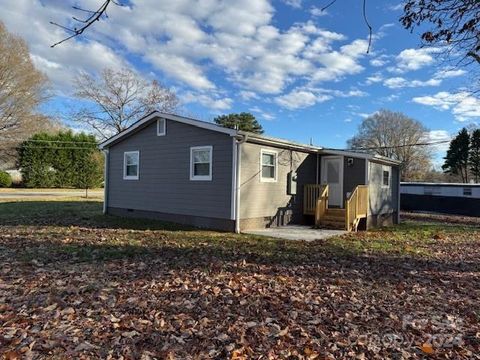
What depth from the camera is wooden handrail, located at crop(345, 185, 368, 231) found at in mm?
12172

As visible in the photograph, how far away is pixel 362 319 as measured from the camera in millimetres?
4152

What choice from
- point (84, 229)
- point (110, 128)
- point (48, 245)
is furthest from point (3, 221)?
point (110, 128)

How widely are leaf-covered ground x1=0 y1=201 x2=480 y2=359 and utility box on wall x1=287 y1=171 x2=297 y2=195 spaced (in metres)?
4.65

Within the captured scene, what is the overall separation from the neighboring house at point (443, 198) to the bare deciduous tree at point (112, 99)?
2356 cm

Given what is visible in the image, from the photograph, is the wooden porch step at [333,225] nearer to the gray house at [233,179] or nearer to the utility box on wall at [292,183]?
the gray house at [233,179]

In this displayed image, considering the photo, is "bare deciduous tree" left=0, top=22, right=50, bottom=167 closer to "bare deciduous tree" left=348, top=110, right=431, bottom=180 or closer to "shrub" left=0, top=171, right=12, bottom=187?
"shrub" left=0, top=171, right=12, bottom=187

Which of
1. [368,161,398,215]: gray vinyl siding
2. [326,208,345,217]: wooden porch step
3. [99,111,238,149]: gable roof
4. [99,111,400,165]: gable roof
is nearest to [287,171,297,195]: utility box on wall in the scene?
[99,111,400,165]: gable roof

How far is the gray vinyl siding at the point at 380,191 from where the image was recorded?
14.2m

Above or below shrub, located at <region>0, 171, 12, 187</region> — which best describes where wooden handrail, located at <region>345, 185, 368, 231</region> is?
below

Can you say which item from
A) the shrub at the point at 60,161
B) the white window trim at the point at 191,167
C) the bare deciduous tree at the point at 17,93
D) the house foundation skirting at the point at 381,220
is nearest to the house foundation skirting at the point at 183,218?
the white window trim at the point at 191,167

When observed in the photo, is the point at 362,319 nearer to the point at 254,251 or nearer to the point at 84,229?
the point at 254,251

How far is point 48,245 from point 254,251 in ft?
14.4

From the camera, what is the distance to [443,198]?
87.1 feet

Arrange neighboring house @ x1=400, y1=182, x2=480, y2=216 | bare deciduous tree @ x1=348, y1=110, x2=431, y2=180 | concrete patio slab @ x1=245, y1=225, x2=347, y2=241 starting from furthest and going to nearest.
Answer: bare deciduous tree @ x1=348, y1=110, x2=431, y2=180 < neighboring house @ x1=400, y1=182, x2=480, y2=216 < concrete patio slab @ x1=245, y1=225, x2=347, y2=241
